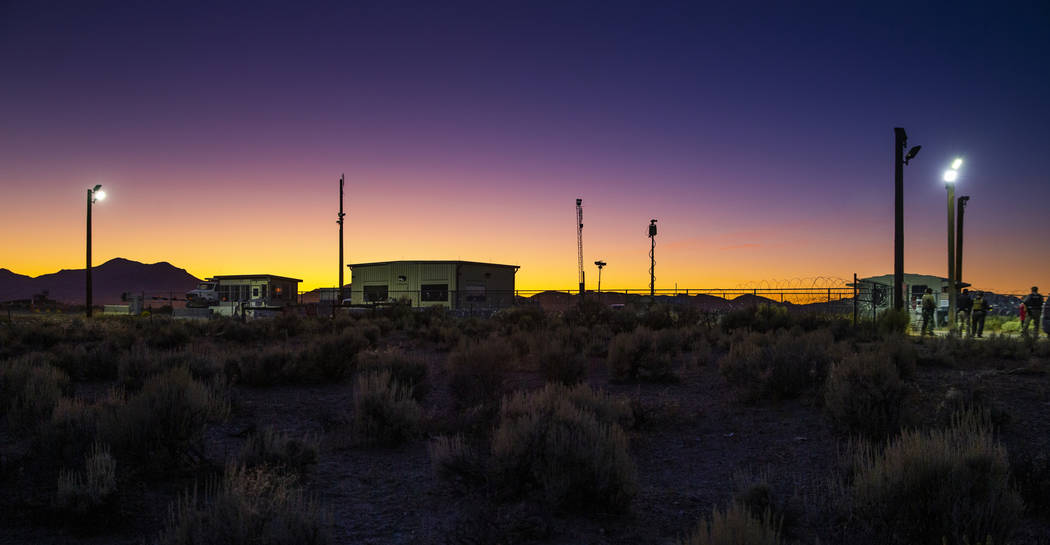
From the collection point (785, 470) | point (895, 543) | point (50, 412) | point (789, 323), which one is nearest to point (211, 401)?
point (50, 412)

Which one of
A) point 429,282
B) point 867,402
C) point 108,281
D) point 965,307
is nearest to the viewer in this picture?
point 867,402

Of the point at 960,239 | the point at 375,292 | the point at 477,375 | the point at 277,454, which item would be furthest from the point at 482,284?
the point at 277,454

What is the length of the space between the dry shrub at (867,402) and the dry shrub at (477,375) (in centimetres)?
454

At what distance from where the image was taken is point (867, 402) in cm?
656

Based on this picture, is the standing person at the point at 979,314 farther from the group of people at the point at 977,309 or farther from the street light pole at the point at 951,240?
the street light pole at the point at 951,240

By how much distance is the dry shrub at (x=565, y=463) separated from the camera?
4.71 m

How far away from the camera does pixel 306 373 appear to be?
11242mm

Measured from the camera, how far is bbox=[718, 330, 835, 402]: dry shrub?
903cm

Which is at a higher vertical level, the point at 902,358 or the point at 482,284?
the point at 482,284

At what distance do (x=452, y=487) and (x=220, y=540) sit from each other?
7.10 ft

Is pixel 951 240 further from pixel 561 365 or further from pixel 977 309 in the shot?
pixel 561 365

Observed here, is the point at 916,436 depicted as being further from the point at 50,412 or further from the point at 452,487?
the point at 50,412

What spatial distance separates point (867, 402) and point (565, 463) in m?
3.83

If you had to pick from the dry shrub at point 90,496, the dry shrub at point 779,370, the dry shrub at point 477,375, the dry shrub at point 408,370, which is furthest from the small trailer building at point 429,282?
the dry shrub at point 90,496
